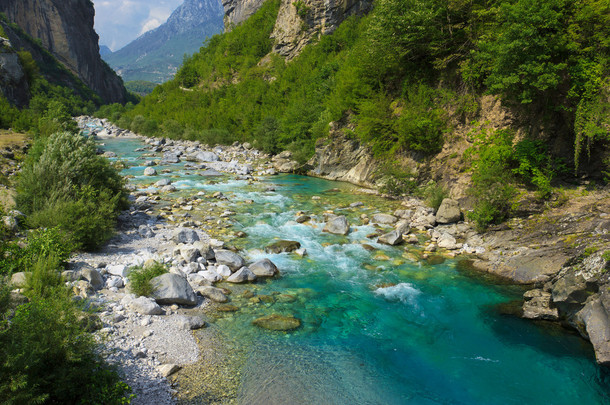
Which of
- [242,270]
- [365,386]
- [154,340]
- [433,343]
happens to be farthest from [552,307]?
[154,340]

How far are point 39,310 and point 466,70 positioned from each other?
19752 mm

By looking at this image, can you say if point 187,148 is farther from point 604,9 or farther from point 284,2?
point 604,9

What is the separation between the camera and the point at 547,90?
44.9 ft

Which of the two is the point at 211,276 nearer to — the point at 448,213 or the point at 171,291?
the point at 171,291

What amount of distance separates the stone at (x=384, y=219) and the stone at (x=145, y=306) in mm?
10052

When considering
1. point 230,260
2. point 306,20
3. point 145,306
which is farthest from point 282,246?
point 306,20

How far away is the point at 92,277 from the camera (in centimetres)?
744

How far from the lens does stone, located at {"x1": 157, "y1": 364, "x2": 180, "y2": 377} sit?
546cm

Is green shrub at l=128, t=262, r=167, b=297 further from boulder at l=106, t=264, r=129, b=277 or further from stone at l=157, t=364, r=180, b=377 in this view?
stone at l=157, t=364, r=180, b=377

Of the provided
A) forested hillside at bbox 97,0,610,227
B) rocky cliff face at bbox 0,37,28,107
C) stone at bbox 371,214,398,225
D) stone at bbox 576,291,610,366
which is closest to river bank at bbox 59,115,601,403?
stone at bbox 371,214,398,225

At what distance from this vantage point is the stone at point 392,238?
1224 centimetres

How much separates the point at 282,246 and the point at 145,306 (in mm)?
5470

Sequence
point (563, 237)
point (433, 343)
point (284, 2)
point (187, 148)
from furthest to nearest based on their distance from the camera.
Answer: point (284, 2)
point (187, 148)
point (563, 237)
point (433, 343)

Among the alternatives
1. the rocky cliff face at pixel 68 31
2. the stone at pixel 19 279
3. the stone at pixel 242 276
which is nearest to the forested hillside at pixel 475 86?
the stone at pixel 242 276
